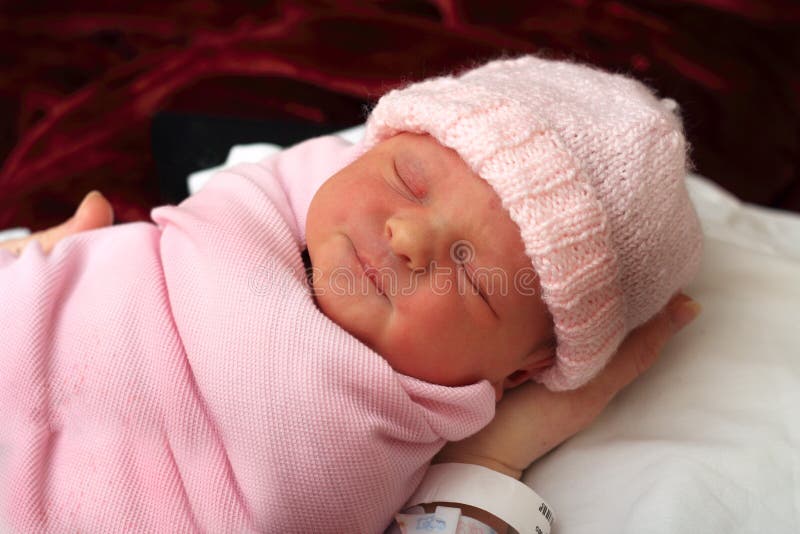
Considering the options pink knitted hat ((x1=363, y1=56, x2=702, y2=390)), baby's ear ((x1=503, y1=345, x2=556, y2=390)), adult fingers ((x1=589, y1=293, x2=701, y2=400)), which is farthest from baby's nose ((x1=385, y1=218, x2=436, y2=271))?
adult fingers ((x1=589, y1=293, x2=701, y2=400))

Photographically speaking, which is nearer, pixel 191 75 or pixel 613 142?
pixel 613 142

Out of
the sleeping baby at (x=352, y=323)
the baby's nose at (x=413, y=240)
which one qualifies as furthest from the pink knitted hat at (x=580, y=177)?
the baby's nose at (x=413, y=240)

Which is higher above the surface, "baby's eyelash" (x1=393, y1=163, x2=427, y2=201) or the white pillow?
"baby's eyelash" (x1=393, y1=163, x2=427, y2=201)

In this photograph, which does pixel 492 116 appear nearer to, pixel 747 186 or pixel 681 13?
pixel 747 186

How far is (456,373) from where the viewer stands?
91cm

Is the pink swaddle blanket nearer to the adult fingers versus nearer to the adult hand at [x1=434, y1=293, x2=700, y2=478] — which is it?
the adult hand at [x1=434, y1=293, x2=700, y2=478]

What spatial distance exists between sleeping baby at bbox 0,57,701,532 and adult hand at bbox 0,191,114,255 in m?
0.20

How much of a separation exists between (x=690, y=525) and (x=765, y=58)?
54.6 inches

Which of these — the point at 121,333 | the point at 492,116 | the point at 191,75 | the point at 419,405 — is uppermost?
the point at 492,116

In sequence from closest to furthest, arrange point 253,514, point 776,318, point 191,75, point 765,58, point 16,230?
1. point 253,514
2. point 776,318
3. point 16,230
4. point 191,75
5. point 765,58

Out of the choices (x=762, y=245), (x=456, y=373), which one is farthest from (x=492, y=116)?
(x=762, y=245)

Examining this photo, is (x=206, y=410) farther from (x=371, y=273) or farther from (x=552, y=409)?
(x=552, y=409)

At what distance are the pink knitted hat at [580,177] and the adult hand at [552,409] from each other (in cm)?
7

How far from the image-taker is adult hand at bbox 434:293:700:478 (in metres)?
1.02
